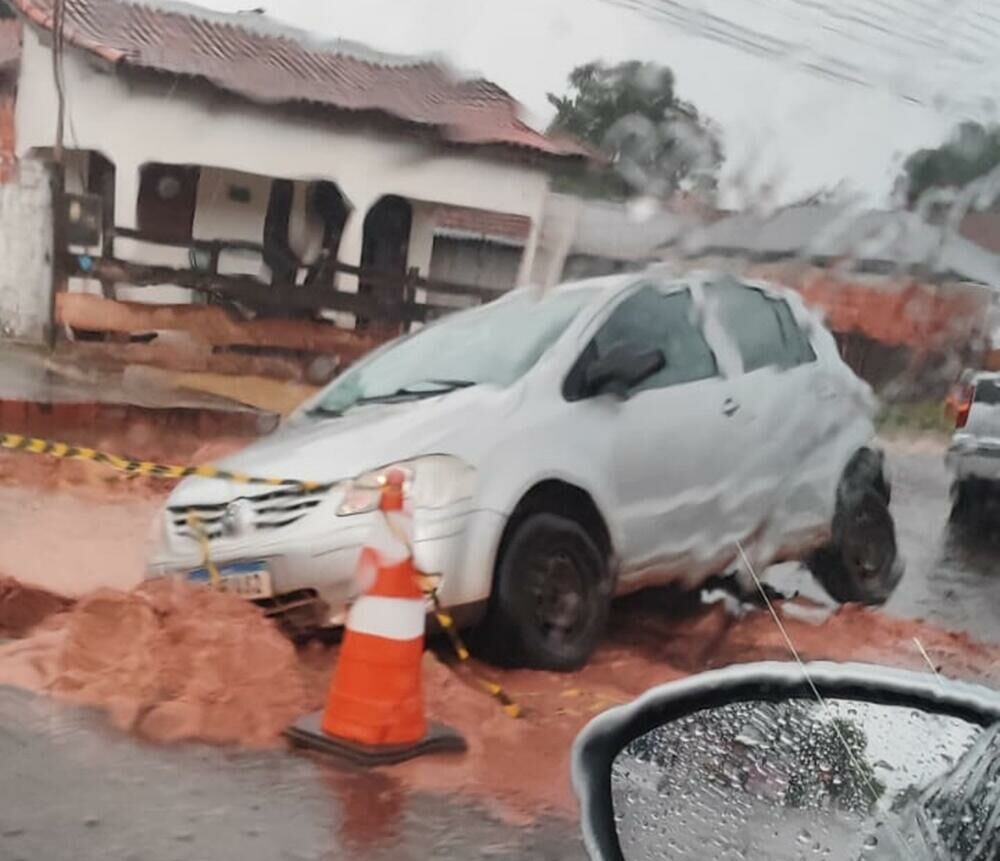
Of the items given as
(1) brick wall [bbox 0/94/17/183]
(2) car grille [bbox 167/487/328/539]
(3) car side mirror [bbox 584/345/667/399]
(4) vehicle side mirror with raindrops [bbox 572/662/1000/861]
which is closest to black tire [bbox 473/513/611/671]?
(4) vehicle side mirror with raindrops [bbox 572/662/1000/861]

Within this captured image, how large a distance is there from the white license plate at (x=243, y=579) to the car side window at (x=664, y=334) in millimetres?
796

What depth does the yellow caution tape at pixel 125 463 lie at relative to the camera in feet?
8.20

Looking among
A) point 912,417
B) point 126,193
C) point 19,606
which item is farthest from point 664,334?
point 19,606

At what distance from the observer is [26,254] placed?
2.45 meters

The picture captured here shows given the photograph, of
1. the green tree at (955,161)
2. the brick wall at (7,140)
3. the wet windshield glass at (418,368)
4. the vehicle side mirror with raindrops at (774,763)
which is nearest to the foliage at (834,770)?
the vehicle side mirror with raindrops at (774,763)

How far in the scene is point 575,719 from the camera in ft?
8.66

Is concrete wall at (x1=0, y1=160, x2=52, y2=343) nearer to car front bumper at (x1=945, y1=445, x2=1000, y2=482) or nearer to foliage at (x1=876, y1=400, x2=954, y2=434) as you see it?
foliage at (x1=876, y1=400, x2=954, y2=434)

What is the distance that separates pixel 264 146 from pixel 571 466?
2.79 feet

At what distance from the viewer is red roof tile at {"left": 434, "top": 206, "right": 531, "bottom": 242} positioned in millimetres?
2584

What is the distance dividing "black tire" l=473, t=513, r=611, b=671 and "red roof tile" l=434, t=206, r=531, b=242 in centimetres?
56

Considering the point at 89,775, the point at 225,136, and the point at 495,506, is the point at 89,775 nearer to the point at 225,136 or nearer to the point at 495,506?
the point at 495,506

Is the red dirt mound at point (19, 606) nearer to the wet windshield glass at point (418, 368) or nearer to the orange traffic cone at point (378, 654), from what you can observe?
the wet windshield glass at point (418, 368)

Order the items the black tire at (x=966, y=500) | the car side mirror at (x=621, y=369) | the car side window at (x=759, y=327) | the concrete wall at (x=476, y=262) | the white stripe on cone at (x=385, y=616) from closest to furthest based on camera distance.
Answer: the white stripe on cone at (x=385, y=616)
the concrete wall at (x=476, y=262)
the car side mirror at (x=621, y=369)
the car side window at (x=759, y=327)
the black tire at (x=966, y=500)

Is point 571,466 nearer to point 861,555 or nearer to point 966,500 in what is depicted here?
point 861,555
